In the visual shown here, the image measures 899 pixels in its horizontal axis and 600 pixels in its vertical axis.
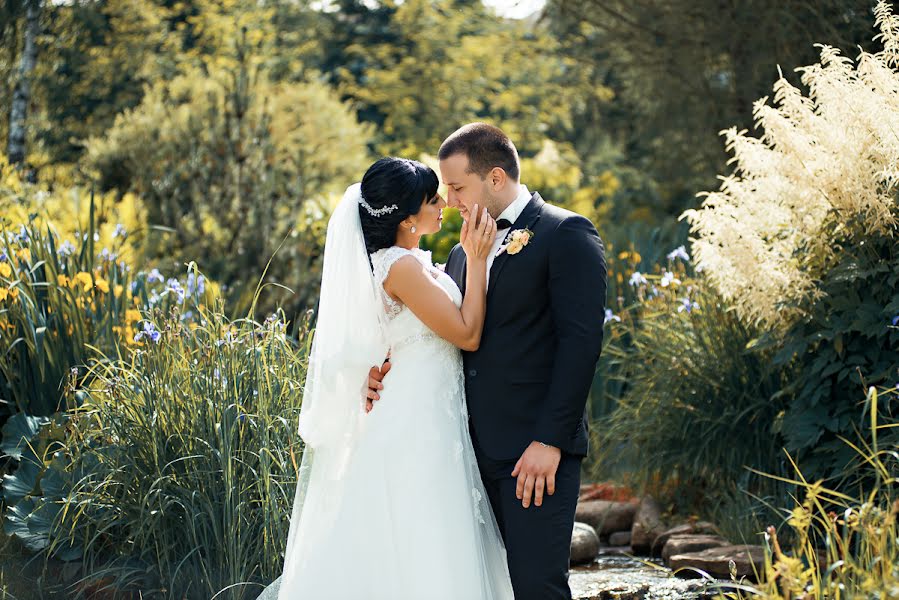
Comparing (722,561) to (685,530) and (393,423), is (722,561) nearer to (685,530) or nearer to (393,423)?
Answer: (685,530)

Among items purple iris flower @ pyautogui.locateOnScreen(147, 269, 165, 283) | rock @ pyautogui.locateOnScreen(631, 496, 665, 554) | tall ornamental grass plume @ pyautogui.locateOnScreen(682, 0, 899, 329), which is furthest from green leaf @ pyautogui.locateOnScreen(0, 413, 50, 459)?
tall ornamental grass plume @ pyautogui.locateOnScreen(682, 0, 899, 329)

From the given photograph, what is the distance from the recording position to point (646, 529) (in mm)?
6023

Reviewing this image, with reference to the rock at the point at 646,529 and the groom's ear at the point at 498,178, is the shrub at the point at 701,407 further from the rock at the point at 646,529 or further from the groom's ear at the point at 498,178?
the groom's ear at the point at 498,178

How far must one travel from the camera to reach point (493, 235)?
11.5 feet

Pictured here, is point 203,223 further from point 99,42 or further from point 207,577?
point 99,42

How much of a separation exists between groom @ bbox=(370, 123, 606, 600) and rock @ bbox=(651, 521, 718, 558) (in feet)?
7.91

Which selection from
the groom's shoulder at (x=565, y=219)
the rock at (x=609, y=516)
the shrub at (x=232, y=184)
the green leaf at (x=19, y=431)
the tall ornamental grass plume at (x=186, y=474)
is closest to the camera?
the groom's shoulder at (x=565, y=219)

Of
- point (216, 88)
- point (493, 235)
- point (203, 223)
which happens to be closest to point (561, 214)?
point (493, 235)

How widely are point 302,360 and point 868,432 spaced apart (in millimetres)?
2875

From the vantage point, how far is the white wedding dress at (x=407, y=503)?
A: 11.4ft

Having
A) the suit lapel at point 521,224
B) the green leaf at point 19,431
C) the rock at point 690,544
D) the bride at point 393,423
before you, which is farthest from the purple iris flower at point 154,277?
the rock at point 690,544

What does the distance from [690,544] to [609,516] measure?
3.40ft

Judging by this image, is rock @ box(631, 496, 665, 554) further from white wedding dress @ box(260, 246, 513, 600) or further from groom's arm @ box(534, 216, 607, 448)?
groom's arm @ box(534, 216, 607, 448)

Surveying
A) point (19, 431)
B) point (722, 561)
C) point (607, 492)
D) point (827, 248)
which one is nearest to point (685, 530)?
point (722, 561)
